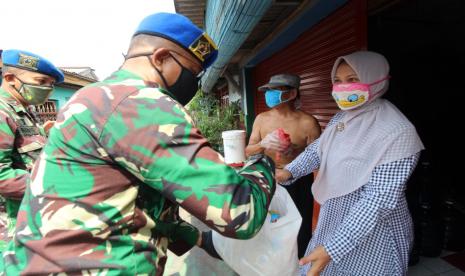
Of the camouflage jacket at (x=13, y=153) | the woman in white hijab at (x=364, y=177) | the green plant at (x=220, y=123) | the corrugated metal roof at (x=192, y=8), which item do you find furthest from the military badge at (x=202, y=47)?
the green plant at (x=220, y=123)

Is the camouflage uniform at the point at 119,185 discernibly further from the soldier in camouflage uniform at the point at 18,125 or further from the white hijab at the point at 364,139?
the soldier in camouflage uniform at the point at 18,125

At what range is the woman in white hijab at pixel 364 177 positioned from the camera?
1.27 meters

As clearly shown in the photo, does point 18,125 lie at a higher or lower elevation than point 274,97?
lower

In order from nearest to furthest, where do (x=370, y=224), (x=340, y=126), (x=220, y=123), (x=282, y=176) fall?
(x=370, y=224)
(x=340, y=126)
(x=282, y=176)
(x=220, y=123)

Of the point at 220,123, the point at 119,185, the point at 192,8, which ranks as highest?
the point at 192,8

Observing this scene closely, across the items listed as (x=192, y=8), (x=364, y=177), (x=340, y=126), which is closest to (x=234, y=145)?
(x=340, y=126)

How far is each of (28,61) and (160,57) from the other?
2.06 metres

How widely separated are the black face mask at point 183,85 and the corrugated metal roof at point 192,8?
14.4ft

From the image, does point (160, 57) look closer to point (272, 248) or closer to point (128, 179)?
point (128, 179)

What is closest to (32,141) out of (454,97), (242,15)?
(242,15)

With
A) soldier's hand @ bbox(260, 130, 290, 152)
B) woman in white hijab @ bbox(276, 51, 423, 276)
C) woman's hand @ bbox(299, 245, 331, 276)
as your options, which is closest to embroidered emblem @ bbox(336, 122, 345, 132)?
woman in white hijab @ bbox(276, 51, 423, 276)

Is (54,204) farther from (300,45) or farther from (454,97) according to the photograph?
(454,97)

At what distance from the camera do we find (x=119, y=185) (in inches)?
36.0

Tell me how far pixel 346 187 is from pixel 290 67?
3.28 m
